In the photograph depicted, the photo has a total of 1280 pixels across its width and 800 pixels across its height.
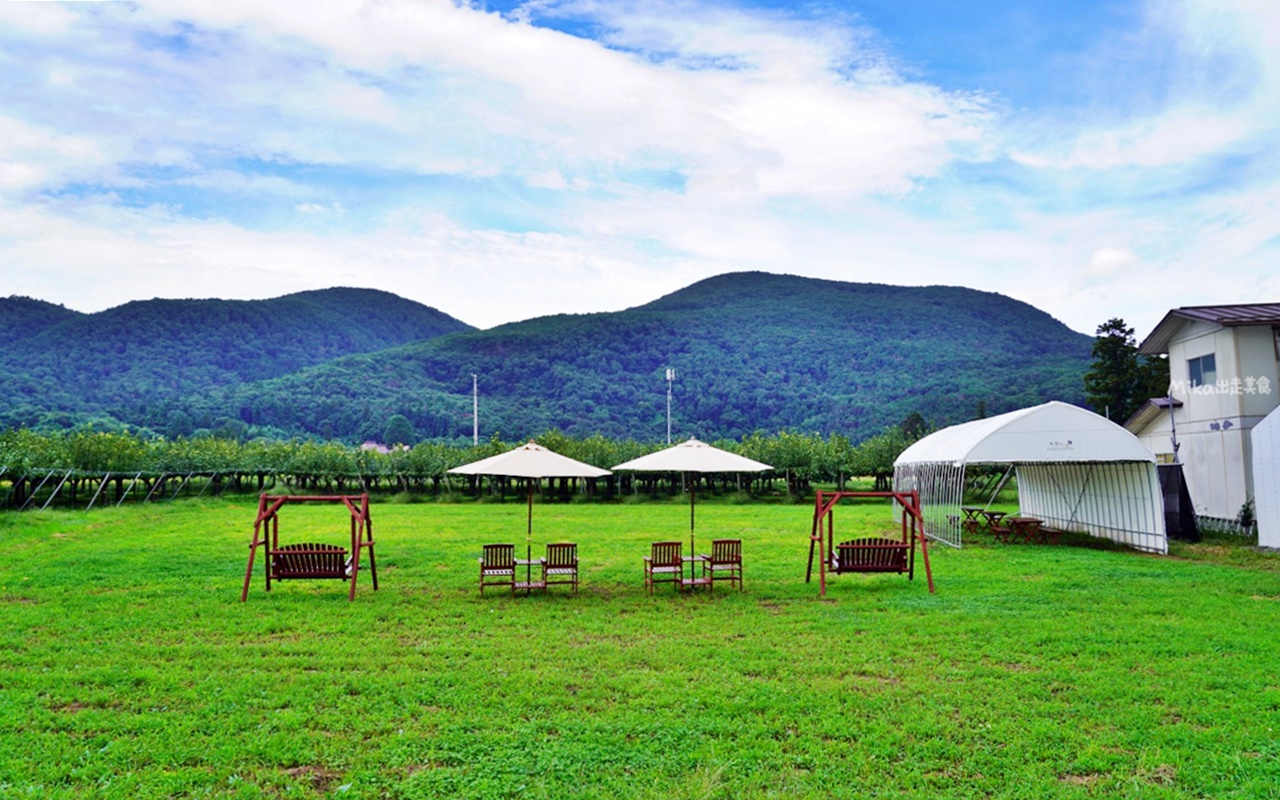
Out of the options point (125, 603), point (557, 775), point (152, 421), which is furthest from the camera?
point (152, 421)

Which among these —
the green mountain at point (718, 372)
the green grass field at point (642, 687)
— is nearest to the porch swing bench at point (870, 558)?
the green grass field at point (642, 687)

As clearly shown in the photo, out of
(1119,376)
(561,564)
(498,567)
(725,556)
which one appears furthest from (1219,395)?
(1119,376)

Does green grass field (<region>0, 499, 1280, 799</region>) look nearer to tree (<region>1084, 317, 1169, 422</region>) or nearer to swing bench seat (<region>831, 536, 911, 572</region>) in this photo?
swing bench seat (<region>831, 536, 911, 572</region>)

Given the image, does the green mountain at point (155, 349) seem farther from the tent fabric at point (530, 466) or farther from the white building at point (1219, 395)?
the white building at point (1219, 395)

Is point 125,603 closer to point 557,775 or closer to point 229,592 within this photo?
point 229,592

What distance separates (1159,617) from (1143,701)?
12.7 feet

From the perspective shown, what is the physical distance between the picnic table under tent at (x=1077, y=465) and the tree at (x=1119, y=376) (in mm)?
29011

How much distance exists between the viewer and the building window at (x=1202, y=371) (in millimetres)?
20594

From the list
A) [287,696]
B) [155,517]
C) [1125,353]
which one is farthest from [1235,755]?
[1125,353]

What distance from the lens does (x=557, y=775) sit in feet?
17.2

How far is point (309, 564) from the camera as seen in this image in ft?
36.9

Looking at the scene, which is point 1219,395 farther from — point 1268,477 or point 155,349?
point 155,349

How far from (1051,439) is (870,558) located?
7.87 m

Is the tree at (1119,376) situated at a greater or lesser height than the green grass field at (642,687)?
greater
